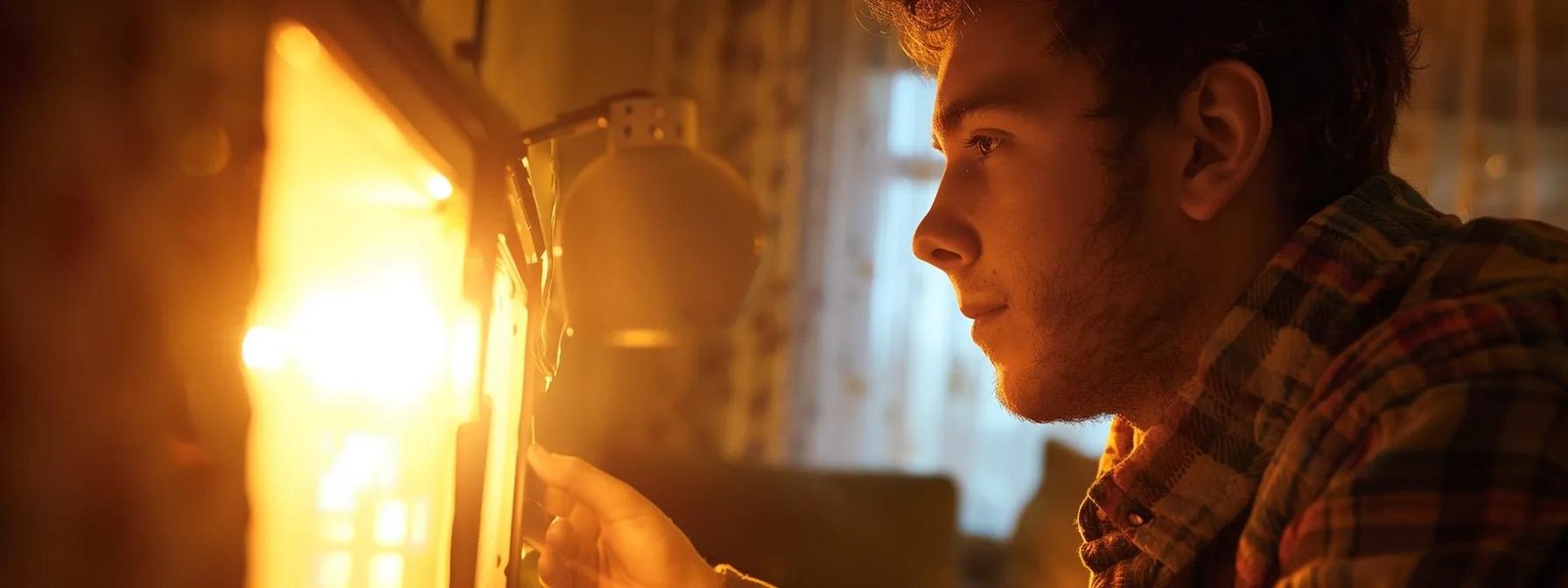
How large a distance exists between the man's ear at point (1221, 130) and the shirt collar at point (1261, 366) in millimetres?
88

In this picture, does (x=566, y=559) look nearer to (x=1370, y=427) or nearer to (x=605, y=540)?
(x=605, y=540)

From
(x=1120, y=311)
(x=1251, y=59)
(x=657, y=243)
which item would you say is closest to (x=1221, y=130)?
(x=1251, y=59)

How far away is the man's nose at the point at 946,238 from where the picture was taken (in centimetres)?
91

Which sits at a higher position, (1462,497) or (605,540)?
(1462,497)

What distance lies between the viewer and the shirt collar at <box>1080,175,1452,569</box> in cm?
69

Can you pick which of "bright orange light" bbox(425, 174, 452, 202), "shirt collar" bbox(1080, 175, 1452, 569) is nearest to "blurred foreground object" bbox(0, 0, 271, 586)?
"bright orange light" bbox(425, 174, 452, 202)

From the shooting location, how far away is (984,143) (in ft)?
2.98

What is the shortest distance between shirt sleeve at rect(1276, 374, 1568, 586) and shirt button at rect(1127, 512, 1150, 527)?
20cm

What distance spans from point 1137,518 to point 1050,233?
0.79 feet

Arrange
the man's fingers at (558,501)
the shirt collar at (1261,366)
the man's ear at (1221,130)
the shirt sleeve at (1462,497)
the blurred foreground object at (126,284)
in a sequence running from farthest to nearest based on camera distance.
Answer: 1. the man's fingers at (558,501)
2. the man's ear at (1221,130)
3. the shirt collar at (1261,366)
4. the shirt sleeve at (1462,497)
5. the blurred foreground object at (126,284)

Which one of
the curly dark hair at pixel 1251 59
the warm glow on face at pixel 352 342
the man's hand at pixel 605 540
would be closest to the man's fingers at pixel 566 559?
the man's hand at pixel 605 540

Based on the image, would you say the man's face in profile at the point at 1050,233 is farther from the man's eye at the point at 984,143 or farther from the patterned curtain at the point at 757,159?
the patterned curtain at the point at 757,159

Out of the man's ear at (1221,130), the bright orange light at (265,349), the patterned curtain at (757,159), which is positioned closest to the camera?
the bright orange light at (265,349)

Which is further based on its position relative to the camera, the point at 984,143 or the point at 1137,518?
the point at 984,143
